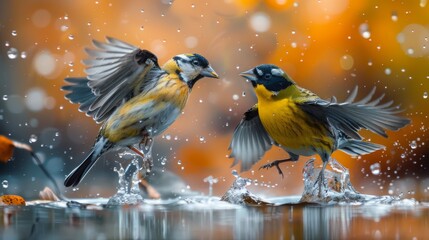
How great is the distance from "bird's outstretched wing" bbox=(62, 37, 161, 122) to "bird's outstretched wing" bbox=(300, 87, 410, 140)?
61cm

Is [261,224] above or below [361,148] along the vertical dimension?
below

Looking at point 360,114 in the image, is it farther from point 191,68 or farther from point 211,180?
point 211,180

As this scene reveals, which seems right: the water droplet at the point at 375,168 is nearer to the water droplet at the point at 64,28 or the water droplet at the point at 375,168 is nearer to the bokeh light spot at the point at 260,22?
the bokeh light spot at the point at 260,22

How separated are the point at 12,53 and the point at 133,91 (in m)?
1.97

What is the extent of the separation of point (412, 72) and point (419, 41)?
194mm

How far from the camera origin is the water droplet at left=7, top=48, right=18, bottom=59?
15.0 feet

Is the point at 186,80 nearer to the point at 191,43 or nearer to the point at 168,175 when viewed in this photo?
the point at 168,175

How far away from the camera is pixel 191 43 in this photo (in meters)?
4.41

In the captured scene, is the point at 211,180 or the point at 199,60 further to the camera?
the point at 211,180

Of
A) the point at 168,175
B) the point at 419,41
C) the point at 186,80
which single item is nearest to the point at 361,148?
the point at 186,80

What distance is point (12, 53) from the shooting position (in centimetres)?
461

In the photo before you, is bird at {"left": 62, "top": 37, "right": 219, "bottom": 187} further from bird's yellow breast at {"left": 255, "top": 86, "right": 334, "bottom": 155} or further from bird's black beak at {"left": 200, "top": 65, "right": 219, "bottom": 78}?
bird's yellow breast at {"left": 255, "top": 86, "right": 334, "bottom": 155}

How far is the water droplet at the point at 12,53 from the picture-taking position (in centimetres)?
457

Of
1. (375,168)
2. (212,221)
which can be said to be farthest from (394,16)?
(212,221)
